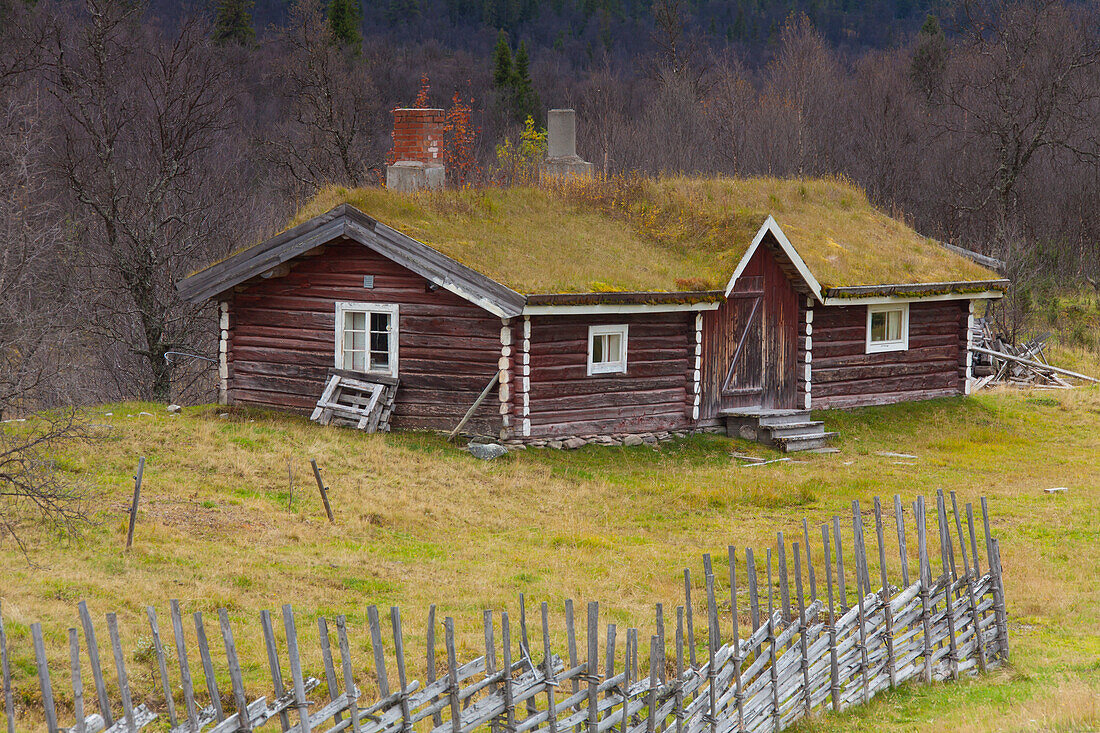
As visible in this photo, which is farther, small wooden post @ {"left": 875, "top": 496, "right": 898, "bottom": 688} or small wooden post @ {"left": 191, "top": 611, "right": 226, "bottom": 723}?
small wooden post @ {"left": 875, "top": 496, "right": 898, "bottom": 688}

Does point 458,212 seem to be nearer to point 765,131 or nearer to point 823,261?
point 823,261

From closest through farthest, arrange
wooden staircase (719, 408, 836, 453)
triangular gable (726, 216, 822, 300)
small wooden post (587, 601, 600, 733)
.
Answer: small wooden post (587, 601, 600, 733) < wooden staircase (719, 408, 836, 453) < triangular gable (726, 216, 822, 300)

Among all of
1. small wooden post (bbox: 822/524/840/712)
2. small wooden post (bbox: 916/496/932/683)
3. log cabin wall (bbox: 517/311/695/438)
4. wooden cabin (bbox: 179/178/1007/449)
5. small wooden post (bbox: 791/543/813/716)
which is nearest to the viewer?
small wooden post (bbox: 791/543/813/716)

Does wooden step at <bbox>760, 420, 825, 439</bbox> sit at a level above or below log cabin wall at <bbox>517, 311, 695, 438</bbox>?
below

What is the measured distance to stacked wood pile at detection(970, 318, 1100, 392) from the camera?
2872 cm

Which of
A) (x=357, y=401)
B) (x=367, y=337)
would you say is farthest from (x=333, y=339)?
(x=357, y=401)

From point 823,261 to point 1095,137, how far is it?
112 feet

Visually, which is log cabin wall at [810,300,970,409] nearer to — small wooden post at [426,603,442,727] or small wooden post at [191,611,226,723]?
small wooden post at [426,603,442,727]

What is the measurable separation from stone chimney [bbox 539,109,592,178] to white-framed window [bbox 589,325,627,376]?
572 cm

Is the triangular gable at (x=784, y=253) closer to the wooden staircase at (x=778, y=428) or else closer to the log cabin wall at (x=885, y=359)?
the log cabin wall at (x=885, y=359)

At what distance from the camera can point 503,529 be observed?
15.2 metres

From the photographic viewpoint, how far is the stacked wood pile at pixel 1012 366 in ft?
94.2

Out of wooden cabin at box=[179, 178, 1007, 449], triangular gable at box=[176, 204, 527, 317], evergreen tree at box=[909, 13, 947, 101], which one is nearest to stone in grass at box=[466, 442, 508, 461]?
wooden cabin at box=[179, 178, 1007, 449]

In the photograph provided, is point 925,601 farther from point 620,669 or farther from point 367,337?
point 367,337
